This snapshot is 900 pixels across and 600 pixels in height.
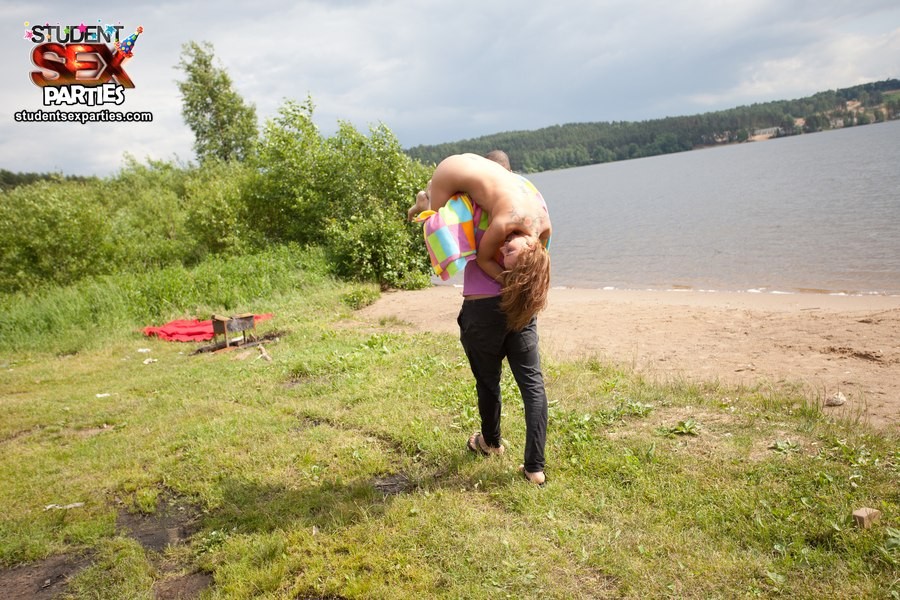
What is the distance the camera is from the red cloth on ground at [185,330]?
10730 mm

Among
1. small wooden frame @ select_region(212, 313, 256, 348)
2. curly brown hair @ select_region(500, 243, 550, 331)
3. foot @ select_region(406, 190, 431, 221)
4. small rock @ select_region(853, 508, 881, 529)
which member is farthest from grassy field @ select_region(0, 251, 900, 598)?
small wooden frame @ select_region(212, 313, 256, 348)

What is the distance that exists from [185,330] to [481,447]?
336 inches

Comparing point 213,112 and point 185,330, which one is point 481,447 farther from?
point 213,112

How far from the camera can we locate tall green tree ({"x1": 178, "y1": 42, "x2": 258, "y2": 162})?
35.5 m

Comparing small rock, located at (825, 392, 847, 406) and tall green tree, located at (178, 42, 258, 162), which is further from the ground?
tall green tree, located at (178, 42, 258, 162)

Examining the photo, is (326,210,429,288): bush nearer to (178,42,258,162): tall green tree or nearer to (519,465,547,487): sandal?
(519,465,547,487): sandal

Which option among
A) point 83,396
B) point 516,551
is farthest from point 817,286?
point 83,396

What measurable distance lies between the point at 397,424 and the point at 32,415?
491 centimetres

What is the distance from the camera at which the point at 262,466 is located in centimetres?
486

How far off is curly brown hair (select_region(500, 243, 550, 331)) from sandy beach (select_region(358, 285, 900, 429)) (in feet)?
10.4

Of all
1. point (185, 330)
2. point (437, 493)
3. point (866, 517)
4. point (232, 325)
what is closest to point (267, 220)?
point (185, 330)

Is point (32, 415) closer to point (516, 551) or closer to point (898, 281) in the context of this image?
point (516, 551)

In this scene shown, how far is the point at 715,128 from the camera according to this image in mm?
107438

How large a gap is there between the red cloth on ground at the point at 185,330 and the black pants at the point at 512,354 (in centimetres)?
745
